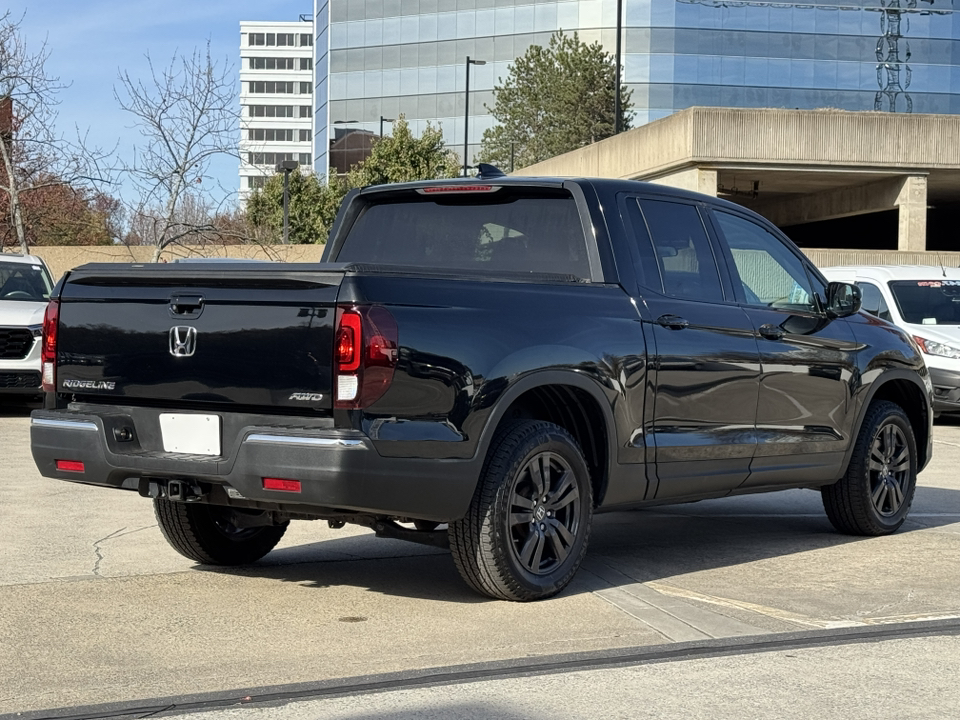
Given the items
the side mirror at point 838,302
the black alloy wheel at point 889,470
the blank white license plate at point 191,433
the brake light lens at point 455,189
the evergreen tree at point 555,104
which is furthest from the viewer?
the evergreen tree at point 555,104

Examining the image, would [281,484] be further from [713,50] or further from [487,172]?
[713,50]

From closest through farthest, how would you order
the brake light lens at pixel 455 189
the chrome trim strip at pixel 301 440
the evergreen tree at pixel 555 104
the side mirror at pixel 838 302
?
the chrome trim strip at pixel 301 440 < the brake light lens at pixel 455 189 < the side mirror at pixel 838 302 < the evergreen tree at pixel 555 104

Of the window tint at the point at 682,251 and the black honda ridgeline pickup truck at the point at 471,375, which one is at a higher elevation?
the window tint at the point at 682,251

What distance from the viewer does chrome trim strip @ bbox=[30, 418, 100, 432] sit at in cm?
605

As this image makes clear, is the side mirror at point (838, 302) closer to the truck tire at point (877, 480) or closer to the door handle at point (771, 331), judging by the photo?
the door handle at point (771, 331)

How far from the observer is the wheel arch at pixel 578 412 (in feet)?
20.7

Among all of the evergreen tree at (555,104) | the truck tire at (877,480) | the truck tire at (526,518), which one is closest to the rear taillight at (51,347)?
the truck tire at (526,518)

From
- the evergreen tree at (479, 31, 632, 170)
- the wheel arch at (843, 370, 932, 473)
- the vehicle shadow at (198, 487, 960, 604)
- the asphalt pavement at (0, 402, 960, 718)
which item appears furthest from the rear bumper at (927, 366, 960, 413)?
the evergreen tree at (479, 31, 632, 170)

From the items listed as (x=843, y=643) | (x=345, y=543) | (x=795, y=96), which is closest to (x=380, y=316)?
(x=843, y=643)

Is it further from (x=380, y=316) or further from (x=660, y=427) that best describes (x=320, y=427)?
(x=660, y=427)

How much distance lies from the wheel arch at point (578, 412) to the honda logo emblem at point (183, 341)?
51.7 inches

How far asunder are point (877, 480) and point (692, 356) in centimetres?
216

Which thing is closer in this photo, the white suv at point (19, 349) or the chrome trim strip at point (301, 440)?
the chrome trim strip at point (301, 440)

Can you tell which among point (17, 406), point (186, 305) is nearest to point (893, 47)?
point (17, 406)
